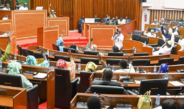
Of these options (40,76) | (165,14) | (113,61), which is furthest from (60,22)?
(40,76)

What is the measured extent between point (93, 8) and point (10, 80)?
13275 mm

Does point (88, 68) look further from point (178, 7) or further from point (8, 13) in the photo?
point (178, 7)

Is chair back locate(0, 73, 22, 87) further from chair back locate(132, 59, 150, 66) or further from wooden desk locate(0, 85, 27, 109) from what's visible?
chair back locate(132, 59, 150, 66)

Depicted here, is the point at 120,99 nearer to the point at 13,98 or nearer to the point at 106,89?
the point at 106,89

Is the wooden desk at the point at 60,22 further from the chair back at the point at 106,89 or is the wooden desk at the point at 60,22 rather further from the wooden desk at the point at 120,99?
the wooden desk at the point at 120,99

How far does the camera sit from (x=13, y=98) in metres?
3.41

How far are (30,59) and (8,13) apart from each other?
21.1 feet

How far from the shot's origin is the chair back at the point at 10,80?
4219mm

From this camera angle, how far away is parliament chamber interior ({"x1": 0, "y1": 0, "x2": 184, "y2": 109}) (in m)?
3.76

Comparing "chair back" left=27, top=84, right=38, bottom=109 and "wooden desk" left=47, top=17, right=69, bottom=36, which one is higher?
"wooden desk" left=47, top=17, right=69, bottom=36

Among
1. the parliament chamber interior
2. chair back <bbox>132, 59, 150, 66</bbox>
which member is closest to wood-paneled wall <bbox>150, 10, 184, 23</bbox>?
the parliament chamber interior

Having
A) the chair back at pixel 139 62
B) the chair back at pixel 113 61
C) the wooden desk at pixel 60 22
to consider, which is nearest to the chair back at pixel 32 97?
the chair back at pixel 113 61

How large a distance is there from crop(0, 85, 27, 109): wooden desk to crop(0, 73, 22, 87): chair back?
0.35m

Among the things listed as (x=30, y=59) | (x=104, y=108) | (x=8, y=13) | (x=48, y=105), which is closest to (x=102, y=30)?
(x=8, y=13)
